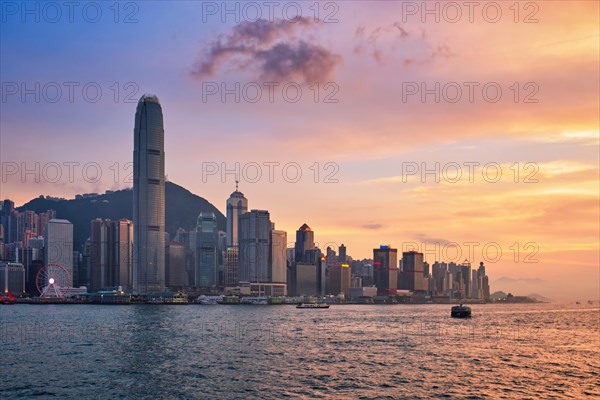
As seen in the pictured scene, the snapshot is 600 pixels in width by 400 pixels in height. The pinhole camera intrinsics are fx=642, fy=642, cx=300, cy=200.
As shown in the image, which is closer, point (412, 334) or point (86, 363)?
point (86, 363)

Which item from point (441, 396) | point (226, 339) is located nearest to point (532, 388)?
point (441, 396)

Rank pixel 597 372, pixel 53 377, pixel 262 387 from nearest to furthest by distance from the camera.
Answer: pixel 262 387 < pixel 53 377 < pixel 597 372

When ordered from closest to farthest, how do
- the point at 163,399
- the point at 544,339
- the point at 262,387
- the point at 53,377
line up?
the point at 163,399 → the point at 262,387 → the point at 53,377 → the point at 544,339

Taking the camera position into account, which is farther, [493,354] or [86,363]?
[493,354]

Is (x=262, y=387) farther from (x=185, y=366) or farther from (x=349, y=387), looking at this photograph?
(x=185, y=366)

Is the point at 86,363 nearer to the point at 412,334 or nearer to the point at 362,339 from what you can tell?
the point at 362,339

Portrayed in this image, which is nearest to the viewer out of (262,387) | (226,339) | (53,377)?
(262,387)

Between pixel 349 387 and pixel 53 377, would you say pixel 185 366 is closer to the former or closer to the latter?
pixel 53 377

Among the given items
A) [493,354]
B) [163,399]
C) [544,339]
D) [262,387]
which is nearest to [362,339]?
[493,354]

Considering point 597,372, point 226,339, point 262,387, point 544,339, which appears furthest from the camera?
point 544,339
